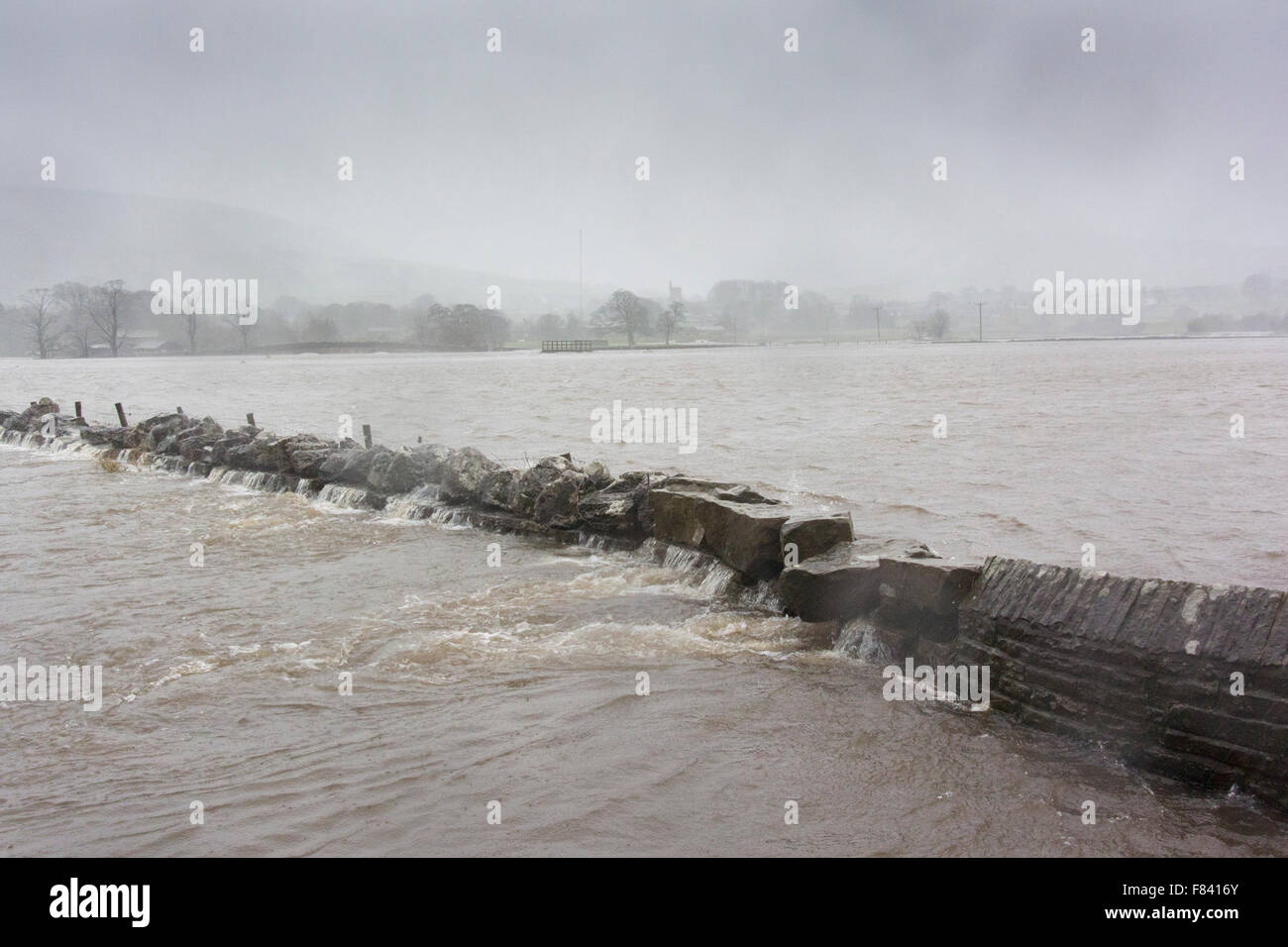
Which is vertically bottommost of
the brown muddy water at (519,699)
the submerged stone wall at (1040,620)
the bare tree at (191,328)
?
the brown muddy water at (519,699)

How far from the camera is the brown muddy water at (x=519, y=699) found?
201 inches

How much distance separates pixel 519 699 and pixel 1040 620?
424 centimetres

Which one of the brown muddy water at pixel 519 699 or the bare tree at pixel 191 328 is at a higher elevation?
the bare tree at pixel 191 328

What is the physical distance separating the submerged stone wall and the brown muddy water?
27 centimetres

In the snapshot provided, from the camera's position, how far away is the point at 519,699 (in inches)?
282

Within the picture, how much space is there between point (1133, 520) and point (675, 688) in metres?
11.5

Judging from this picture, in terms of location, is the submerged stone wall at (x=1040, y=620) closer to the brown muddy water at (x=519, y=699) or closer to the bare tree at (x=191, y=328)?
Answer: the brown muddy water at (x=519, y=699)

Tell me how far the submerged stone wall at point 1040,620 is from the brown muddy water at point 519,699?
274mm

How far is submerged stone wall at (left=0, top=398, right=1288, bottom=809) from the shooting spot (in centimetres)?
517

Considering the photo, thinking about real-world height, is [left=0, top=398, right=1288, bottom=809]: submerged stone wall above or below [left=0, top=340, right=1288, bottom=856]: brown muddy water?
above

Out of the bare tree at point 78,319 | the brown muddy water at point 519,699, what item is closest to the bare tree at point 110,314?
the bare tree at point 78,319

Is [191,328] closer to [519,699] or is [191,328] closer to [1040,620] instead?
[519,699]

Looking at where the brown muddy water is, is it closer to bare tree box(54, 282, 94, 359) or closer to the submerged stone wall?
the submerged stone wall

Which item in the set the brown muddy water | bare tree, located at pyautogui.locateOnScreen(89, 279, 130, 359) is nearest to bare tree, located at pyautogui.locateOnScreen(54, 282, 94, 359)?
bare tree, located at pyautogui.locateOnScreen(89, 279, 130, 359)
